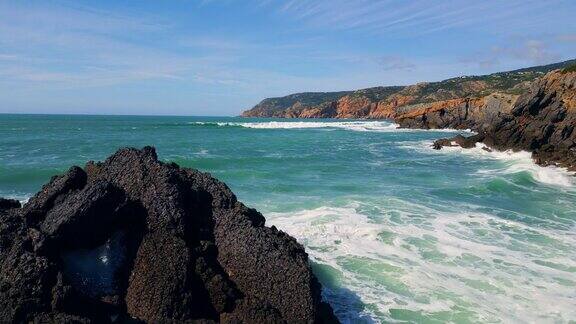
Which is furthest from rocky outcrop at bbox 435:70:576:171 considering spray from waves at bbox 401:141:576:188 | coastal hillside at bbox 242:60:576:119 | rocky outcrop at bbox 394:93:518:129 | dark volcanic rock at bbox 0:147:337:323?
coastal hillside at bbox 242:60:576:119

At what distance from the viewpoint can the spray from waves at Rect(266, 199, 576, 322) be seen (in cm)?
880

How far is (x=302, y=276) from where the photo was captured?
293 inches

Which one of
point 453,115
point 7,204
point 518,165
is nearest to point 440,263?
point 7,204

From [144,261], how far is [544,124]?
1386 inches

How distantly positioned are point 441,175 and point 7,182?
69.9 ft

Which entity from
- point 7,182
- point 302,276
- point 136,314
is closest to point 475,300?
point 302,276

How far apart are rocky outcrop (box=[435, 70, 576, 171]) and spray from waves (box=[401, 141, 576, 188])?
2.39 ft

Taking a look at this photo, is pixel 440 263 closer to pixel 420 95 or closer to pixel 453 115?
pixel 453 115

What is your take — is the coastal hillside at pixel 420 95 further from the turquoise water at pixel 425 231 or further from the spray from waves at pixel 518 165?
the turquoise water at pixel 425 231

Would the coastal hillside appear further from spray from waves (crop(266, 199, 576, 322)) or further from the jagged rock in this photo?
the jagged rock

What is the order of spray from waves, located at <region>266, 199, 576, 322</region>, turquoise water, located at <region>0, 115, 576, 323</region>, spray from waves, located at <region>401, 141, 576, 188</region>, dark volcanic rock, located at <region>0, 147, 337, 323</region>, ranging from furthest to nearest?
spray from waves, located at <region>401, 141, 576, 188</region>
turquoise water, located at <region>0, 115, 576, 323</region>
spray from waves, located at <region>266, 199, 576, 322</region>
dark volcanic rock, located at <region>0, 147, 337, 323</region>

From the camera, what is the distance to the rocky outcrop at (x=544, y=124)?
32.5 meters

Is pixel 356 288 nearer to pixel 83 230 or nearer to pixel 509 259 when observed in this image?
pixel 509 259

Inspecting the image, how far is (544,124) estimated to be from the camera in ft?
117
